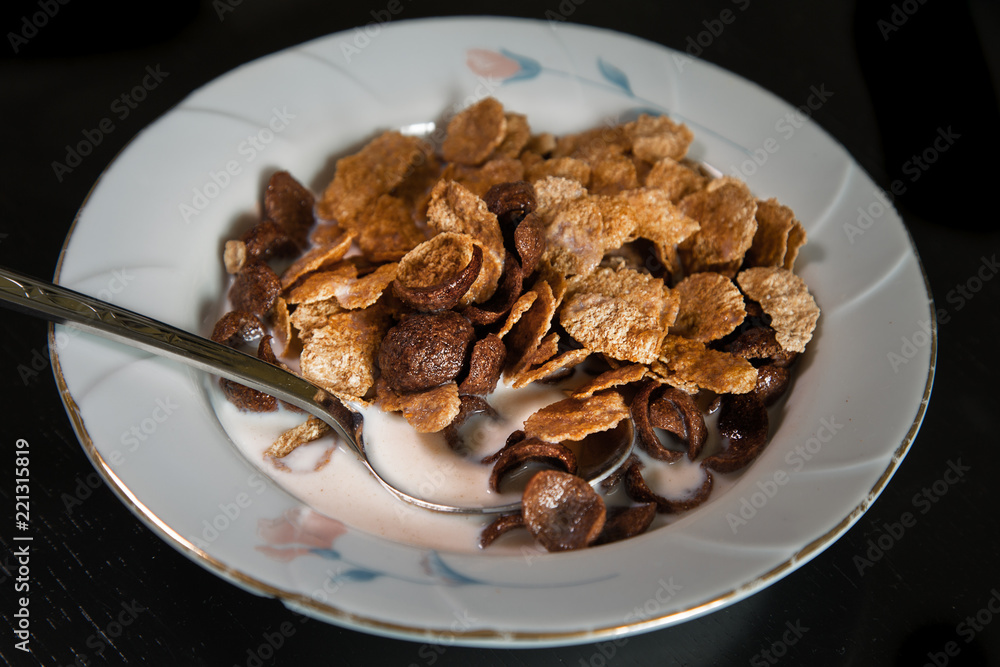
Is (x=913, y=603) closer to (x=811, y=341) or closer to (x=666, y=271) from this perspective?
(x=811, y=341)

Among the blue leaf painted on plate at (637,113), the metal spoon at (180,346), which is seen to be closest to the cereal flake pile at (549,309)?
the metal spoon at (180,346)

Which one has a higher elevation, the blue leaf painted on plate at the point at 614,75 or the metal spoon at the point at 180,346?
the blue leaf painted on plate at the point at 614,75

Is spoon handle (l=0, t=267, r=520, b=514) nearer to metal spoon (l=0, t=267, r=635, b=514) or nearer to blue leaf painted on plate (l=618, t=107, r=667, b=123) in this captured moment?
metal spoon (l=0, t=267, r=635, b=514)

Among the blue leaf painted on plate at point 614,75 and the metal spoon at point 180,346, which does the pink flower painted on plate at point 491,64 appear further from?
the metal spoon at point 180,346

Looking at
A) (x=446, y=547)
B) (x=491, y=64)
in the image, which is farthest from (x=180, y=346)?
(x=491, y=64)

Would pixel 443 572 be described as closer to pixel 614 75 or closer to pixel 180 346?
pixel 180 346

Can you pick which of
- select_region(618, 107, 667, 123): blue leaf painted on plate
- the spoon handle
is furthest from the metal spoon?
select_region(618, 107, 667, 123): blue leaf painted on plate
